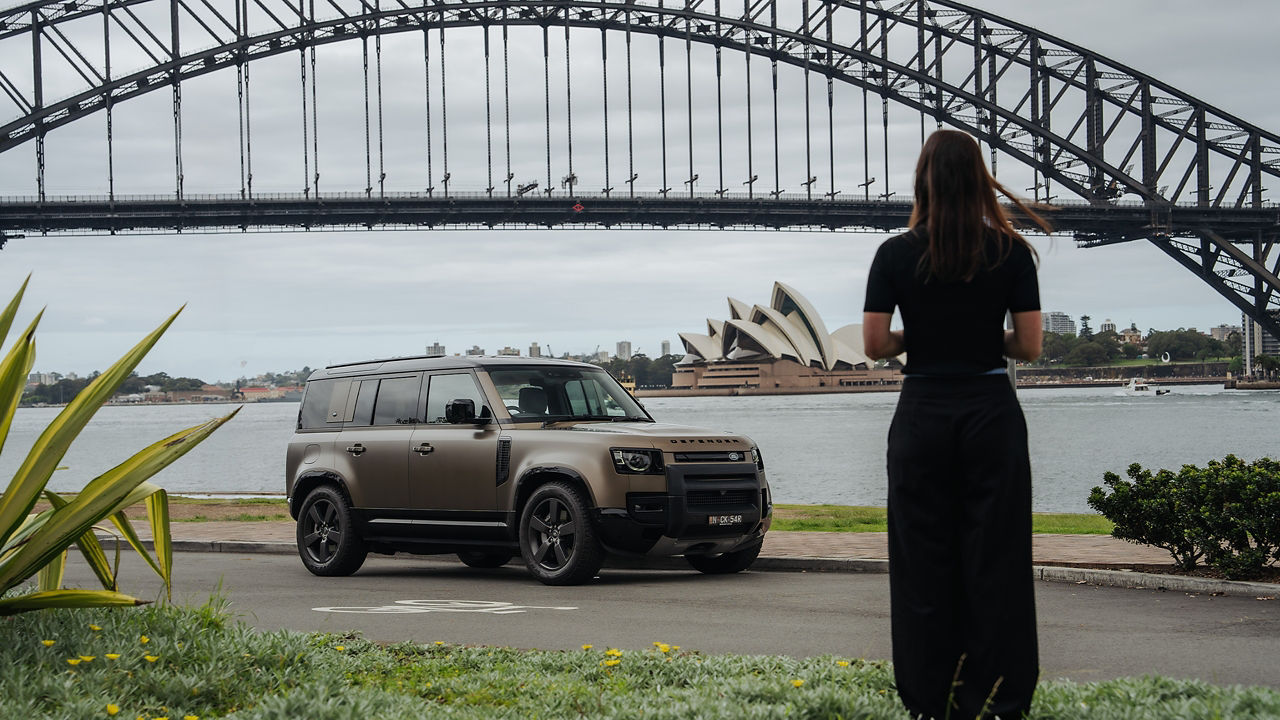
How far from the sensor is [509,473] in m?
11.4

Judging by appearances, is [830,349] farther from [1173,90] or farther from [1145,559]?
[1145,559]

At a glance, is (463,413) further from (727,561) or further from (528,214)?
(528,214)

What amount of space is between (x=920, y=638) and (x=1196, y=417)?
258 ft

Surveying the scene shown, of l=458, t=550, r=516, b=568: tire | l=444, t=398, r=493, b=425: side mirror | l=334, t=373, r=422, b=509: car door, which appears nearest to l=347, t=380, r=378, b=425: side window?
l=334, t=373, r=422, b=509: car door

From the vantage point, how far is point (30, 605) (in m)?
6.19

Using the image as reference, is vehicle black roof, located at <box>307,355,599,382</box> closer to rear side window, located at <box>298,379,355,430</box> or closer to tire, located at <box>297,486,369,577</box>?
rear side window, located at <box>298,379,355,430</box>

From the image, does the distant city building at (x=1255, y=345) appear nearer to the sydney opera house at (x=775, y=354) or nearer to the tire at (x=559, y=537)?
the sydney opera house at (x=775, y=354)

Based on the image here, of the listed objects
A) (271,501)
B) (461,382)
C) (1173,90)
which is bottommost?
(271,501)

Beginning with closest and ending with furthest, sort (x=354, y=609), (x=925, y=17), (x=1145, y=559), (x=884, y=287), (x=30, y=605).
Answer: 1. (x=884, y=287)
2. (x=30, y=605)
3. (x=354, y=609)
4. (x=1145, y=559)
5. (x=925, y=17)

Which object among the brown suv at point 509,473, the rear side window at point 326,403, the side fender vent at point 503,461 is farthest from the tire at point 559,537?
the rear side window at point 326,403

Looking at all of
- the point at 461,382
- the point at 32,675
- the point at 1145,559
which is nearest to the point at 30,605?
the point at 32,675

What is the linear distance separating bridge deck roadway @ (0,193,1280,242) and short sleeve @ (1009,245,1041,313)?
2365 inches

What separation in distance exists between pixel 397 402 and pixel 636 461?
112 inches

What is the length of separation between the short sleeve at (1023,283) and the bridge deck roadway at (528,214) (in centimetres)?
6006
